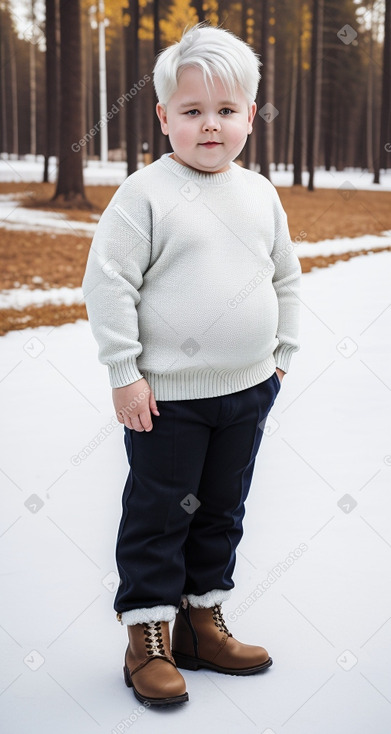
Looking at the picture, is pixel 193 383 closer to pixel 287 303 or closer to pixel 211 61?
pixel 287 303

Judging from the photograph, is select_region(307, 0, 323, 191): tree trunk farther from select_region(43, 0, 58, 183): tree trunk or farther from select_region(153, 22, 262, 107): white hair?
select_region(153, 22, 262, 107): white hair

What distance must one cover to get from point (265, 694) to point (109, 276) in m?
0.88

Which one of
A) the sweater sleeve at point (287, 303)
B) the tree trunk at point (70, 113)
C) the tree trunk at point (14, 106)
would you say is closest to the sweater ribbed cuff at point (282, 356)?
the sweater sleeve at point (287, 303)

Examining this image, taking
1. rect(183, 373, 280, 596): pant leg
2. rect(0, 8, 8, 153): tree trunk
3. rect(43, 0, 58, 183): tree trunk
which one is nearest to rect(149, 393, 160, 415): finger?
rect(183, 373, 280, 596): pant leg

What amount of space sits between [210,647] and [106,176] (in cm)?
1052

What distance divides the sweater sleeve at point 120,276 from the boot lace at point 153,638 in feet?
1.63

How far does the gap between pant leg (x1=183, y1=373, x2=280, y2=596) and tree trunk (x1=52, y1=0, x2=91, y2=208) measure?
279 inches

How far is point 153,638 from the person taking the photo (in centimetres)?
172

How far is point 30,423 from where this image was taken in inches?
137

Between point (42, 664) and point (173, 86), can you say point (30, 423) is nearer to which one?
point (42, 664)

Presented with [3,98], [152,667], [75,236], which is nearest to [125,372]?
[152,667]

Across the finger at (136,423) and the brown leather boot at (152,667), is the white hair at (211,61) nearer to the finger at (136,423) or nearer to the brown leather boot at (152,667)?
the finger at (136,423)

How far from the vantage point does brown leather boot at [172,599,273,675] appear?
70.7 inches

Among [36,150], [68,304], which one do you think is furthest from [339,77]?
[68,304]
